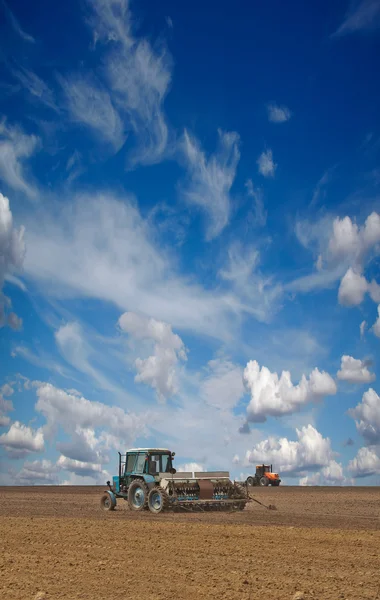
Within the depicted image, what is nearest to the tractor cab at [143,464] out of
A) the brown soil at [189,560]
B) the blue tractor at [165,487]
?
the blue tractor at [165,487]

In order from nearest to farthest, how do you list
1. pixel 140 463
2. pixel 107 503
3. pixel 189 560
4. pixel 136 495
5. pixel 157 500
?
1. pixel 189 560
2. pixel 157 500
3. pixel 136 495
4. pixel 140 463
5. pixel 107 503

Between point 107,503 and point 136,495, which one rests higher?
point 136,495

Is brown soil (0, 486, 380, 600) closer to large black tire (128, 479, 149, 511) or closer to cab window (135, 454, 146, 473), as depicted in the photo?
large black tire (128, 479, 149, 511)

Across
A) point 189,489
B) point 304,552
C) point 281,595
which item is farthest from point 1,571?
point 189,489

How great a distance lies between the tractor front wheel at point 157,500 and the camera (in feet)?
85.6

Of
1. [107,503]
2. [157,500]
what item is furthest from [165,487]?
[107,503]

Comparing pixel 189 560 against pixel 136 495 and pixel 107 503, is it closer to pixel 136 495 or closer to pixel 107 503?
pixel 136 495

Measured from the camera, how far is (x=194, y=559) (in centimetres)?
1430

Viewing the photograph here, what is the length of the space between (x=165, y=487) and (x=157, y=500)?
648mm

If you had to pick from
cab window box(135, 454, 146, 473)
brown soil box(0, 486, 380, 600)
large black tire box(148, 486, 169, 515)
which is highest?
cab window box(135, 454, 146, 473)

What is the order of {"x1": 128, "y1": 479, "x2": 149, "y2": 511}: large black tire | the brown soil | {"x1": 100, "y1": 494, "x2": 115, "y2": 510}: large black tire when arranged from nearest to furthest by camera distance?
the brown soil, {"x1": 128, "y1": 479, "x2": 149, "y2": 511}: large black tire, {"x1": 100, "y1": 494, "x2": 115, "y2": 510}: large black tire

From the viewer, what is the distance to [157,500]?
2675cm

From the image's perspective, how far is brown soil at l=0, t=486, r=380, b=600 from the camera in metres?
11.0

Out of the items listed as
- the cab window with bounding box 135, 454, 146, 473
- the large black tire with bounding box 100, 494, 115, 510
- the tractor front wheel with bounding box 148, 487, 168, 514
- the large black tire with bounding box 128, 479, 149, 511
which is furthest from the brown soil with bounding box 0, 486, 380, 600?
the large black tire with bounding box 100, 494, 115, 510
